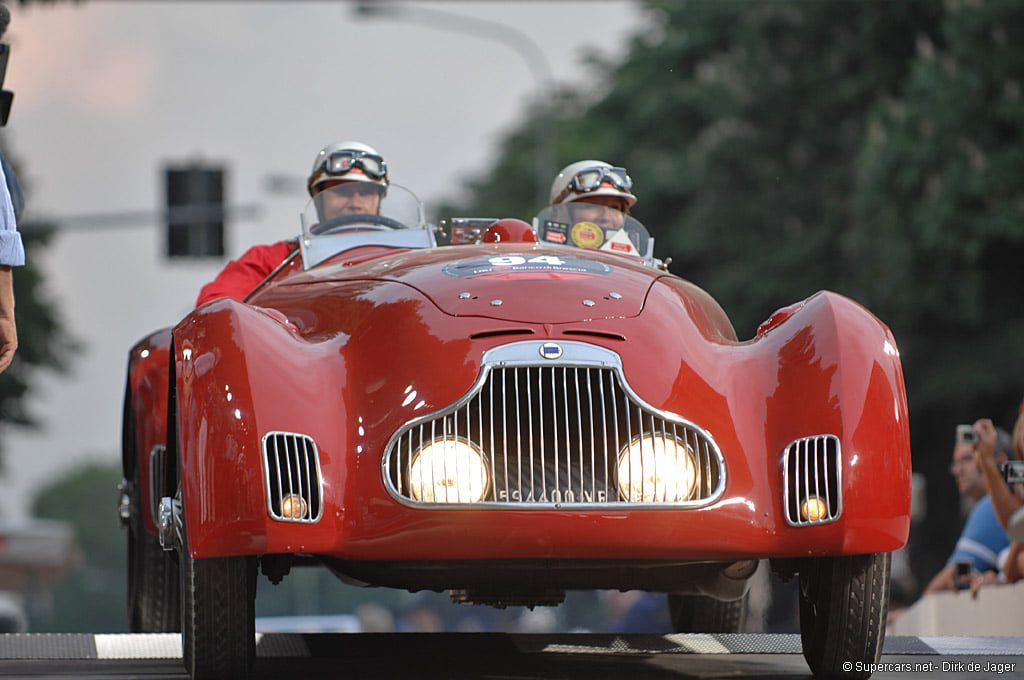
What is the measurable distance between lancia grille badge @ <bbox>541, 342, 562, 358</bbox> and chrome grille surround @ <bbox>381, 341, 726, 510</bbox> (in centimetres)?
1

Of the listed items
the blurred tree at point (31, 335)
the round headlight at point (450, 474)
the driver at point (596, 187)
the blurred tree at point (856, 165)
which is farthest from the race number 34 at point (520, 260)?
the blurred tree at point (31, 335)

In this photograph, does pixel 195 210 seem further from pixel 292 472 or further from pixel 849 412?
pixel 849 412

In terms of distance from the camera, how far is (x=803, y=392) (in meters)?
6.73

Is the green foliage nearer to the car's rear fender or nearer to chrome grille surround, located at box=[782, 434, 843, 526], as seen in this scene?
the car's rear fender

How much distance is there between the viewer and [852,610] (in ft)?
22.3

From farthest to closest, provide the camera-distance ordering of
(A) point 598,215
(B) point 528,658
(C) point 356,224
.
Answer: (A) point 598,215, (C) point 356,224, (B) point 528,658

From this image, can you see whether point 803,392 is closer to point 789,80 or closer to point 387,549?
point 387,549

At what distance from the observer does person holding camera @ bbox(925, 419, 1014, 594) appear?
1049 cm

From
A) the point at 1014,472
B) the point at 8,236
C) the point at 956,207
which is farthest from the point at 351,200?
the point at 956,207

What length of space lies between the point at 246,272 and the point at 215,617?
2.90 metres

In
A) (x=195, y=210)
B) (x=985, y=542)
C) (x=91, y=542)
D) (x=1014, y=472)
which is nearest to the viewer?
(x=1014, y=472)

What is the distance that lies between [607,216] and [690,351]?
2718mm

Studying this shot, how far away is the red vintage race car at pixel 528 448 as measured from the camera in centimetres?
643

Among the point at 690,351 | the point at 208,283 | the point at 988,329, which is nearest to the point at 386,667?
the point at 690,351
